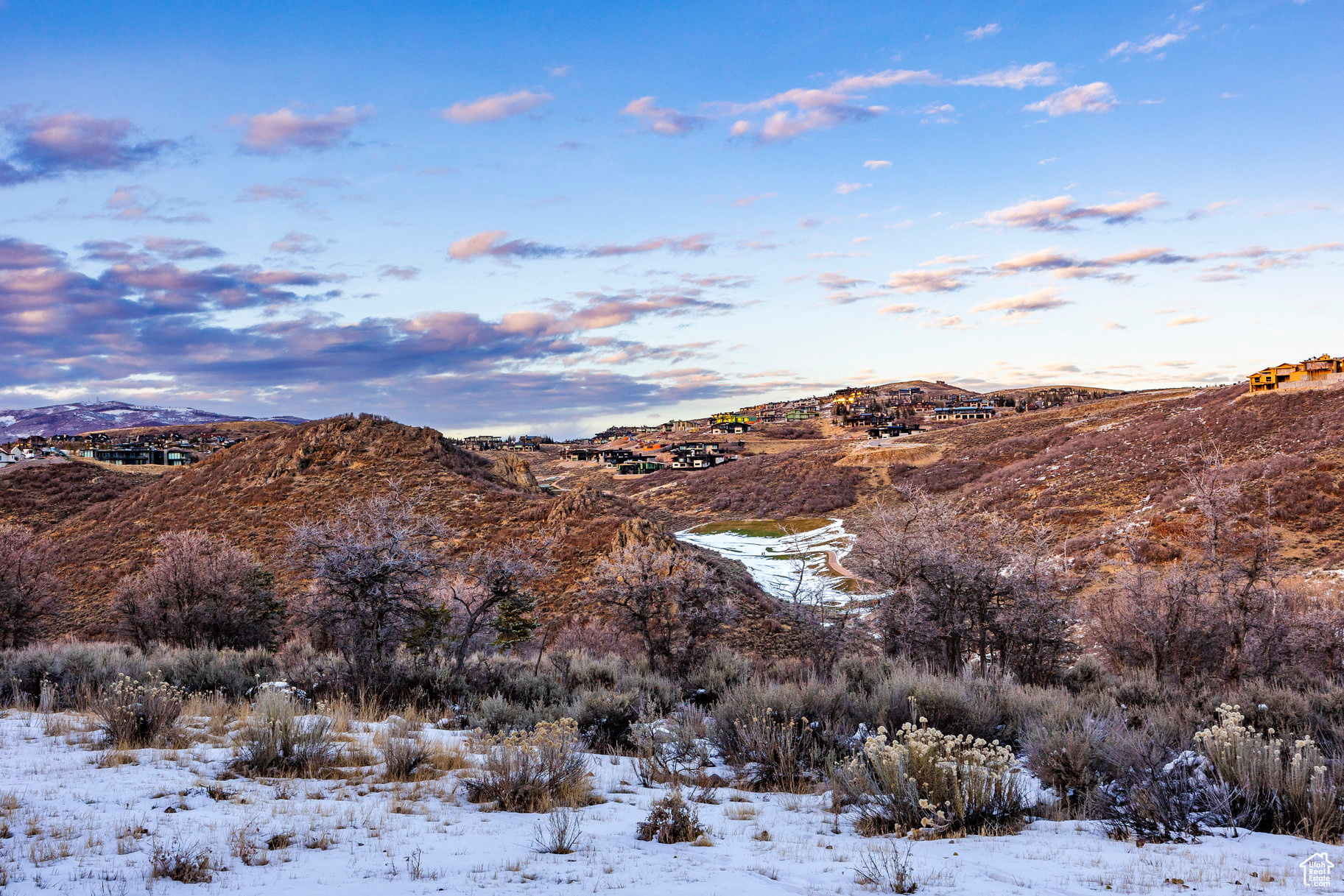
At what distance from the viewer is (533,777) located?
6.45 meters

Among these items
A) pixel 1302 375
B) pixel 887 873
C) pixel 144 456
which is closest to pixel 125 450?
pixel 144 456

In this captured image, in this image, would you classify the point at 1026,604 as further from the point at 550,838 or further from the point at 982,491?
the point at 982,491

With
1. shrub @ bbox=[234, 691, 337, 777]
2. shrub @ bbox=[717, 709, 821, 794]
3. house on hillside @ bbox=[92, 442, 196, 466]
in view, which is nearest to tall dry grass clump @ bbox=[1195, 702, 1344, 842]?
shrub @ bbox=[717, 709, 821, 794]

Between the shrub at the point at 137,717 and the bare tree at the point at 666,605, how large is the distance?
10100 millimetres

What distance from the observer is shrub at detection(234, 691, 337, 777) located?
6.81m

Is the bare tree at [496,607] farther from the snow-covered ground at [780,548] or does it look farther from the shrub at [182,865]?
the snow-covered ground at [780,548]

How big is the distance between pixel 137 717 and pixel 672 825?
6.06 m

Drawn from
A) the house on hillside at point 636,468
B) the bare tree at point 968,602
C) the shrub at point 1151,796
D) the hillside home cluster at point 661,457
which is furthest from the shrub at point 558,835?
the house on hillside at point 636,468

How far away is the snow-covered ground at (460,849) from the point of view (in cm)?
427

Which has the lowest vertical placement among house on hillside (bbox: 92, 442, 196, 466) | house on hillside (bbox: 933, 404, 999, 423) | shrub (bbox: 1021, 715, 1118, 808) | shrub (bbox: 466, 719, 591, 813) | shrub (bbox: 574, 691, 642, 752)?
shrub (bbox: 574, 691, 642, 752)

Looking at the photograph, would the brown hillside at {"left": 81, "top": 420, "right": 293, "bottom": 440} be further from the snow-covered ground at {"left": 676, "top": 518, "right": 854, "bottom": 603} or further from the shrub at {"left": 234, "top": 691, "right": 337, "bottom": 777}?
the shrub at {"left": 234, "top": 691, "right": 337, "bottom": 777}

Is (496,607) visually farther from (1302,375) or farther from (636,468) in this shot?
(636,468)

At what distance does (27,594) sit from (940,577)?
25.5 meters

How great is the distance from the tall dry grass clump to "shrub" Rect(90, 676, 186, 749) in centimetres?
977
